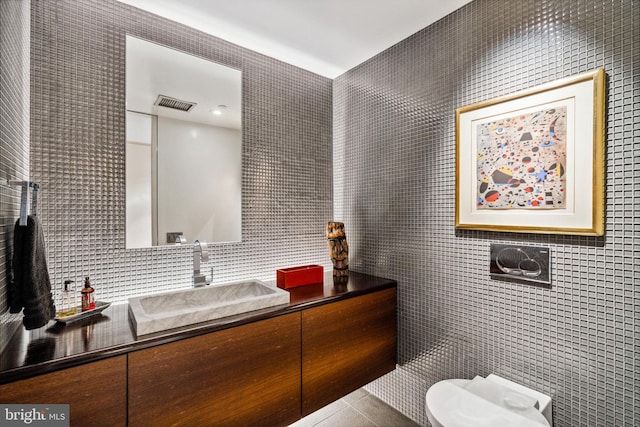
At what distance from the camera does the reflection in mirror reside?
170cm

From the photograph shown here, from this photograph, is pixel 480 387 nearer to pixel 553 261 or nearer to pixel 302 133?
pixel 553 261

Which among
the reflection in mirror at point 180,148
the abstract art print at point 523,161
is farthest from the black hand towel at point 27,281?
the abstract art print at point 523,161

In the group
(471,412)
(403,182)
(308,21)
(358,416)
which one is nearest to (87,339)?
(471,412)

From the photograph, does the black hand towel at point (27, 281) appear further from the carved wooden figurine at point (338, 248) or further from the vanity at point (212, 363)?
the carved wooden figurine at point (338, 248)

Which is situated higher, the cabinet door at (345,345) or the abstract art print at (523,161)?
the abstract art print at (523,161)

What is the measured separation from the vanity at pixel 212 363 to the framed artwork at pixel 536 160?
831 millimetres

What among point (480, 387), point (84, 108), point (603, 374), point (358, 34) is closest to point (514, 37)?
point (358, 34)

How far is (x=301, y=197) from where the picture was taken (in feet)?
7.81

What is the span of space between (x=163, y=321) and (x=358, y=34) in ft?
6.55

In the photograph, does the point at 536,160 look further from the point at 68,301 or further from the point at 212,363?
the point at 68,301

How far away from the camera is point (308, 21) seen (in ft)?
6.18

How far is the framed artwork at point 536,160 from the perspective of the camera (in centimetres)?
128

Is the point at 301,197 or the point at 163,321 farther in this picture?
the point at 301,197
